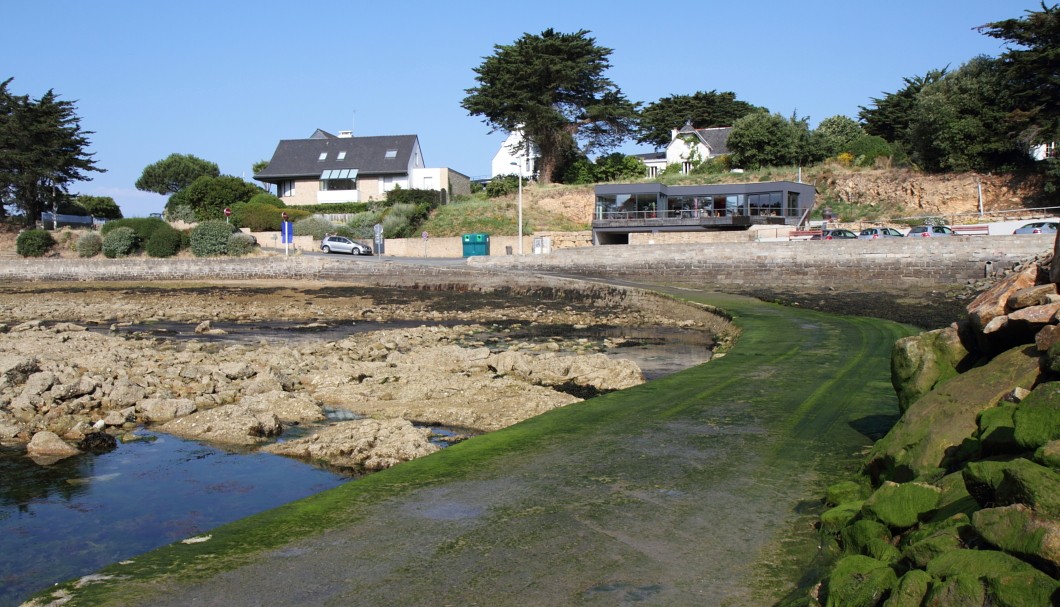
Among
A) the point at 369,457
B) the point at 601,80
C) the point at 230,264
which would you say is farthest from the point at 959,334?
the point at 601,80

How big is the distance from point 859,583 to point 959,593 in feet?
1.96

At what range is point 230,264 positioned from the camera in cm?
5434

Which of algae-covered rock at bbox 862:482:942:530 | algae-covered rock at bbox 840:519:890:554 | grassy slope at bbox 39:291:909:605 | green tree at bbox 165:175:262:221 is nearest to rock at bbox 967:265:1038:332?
grassy slope at bbox 39:291:909:605

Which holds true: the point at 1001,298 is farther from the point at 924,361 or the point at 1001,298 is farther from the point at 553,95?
the point at 553,95

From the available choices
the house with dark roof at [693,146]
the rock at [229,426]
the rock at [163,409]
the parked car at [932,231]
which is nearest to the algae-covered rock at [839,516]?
the rock at [229,426]

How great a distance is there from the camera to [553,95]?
70.8m

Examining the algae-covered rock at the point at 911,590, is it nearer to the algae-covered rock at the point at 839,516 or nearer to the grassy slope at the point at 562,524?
the grassy slope at the point at 562,524

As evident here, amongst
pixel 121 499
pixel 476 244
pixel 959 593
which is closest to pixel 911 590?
pixel 959 593

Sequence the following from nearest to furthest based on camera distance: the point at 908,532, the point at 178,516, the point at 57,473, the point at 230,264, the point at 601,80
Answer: the point at 908,532 < the point at 178,516 < the point at 57,473 < the point at 230,264 < the point at 601,80

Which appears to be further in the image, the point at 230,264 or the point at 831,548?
the point at 230,264

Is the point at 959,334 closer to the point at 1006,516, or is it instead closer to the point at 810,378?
the point at 1006,516

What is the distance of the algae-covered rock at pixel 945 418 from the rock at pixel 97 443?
8782mm

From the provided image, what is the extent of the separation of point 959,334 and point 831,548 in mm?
2972

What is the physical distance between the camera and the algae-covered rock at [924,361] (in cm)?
716
